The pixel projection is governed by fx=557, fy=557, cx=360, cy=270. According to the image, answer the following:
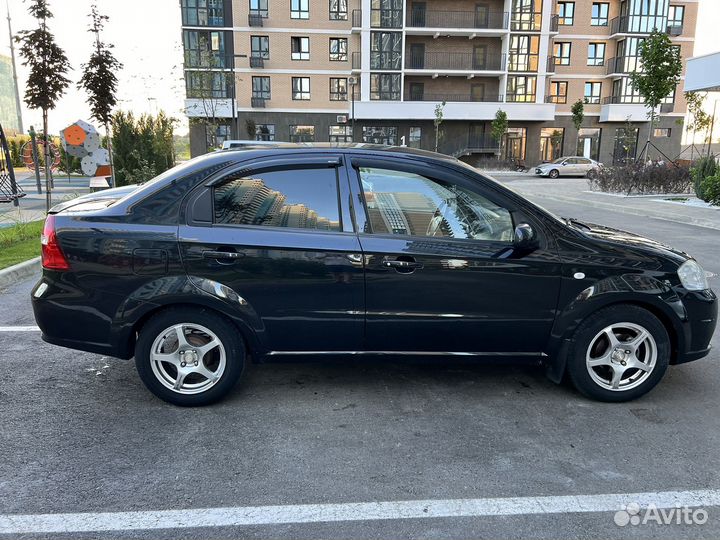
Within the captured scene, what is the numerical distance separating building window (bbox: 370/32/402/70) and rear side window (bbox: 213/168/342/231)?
42.4 meters

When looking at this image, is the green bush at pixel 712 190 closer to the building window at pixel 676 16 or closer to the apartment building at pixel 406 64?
the apartment building at pixel 406 64

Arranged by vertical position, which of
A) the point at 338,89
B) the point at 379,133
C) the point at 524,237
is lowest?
the point at 524,237

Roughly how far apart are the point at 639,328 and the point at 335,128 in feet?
143

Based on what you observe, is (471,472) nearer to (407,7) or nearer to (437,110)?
(437,110)

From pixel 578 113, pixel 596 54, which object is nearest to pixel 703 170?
pixel 578 113

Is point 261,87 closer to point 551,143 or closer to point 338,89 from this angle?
point 338,89

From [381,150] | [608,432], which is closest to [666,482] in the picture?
[608,432]

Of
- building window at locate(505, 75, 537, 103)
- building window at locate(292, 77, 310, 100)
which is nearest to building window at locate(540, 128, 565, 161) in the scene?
building window at locate(505, 75, 537, 103)

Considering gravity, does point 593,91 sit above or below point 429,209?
above

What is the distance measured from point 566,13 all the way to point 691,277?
50.6 m

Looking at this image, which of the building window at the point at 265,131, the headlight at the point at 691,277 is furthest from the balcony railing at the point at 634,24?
the headlight at the point at 691,277

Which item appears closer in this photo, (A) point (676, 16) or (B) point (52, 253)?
(B) point (52, 253)

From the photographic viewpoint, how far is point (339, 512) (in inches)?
107

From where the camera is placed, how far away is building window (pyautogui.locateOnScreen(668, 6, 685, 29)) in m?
47.6
